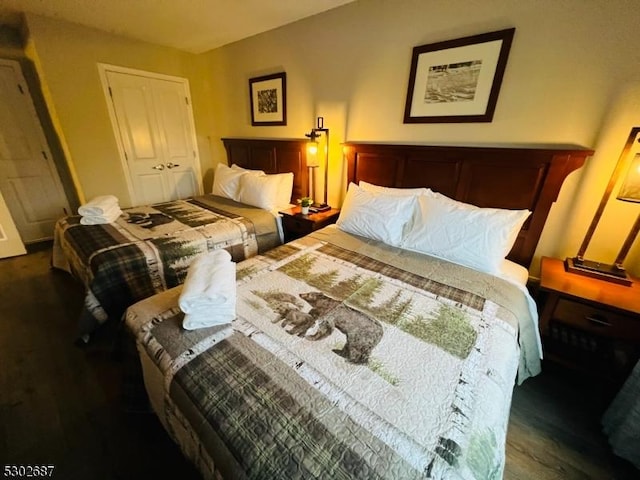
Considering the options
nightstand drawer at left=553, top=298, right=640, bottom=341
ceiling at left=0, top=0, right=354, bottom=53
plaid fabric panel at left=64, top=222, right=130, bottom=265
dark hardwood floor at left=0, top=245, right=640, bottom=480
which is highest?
ceiling at left=0, top=0, right=354, bottom=53

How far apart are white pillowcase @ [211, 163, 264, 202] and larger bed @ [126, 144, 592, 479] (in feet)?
5.14

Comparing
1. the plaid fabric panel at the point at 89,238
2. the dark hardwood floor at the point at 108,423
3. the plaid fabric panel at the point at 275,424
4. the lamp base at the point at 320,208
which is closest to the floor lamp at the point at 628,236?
the dark hardwood floor at the point at 108,423

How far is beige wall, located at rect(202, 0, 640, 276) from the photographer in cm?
136

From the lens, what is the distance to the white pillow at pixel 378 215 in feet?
6.07

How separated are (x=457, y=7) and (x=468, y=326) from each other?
1.97m

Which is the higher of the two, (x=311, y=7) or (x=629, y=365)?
(x=311, y=7)

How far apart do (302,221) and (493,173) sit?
1.51 m

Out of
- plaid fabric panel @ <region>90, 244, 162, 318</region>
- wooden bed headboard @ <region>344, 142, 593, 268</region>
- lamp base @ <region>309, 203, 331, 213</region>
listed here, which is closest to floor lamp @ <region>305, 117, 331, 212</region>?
lamp base @ <region>309, 203, 331, 213</region>

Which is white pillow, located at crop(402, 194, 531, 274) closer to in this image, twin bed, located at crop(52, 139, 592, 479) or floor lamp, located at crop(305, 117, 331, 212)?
twin bed, located at crop(52, 139, 592, 479)

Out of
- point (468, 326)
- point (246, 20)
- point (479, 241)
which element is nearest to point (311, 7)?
point (246, 20)

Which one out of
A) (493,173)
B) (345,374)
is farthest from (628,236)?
(345,374)

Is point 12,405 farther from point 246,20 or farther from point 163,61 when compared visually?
point 163,61

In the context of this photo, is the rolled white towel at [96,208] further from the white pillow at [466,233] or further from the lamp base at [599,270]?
the lamp base at [599,270]

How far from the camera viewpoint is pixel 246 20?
2.43m
